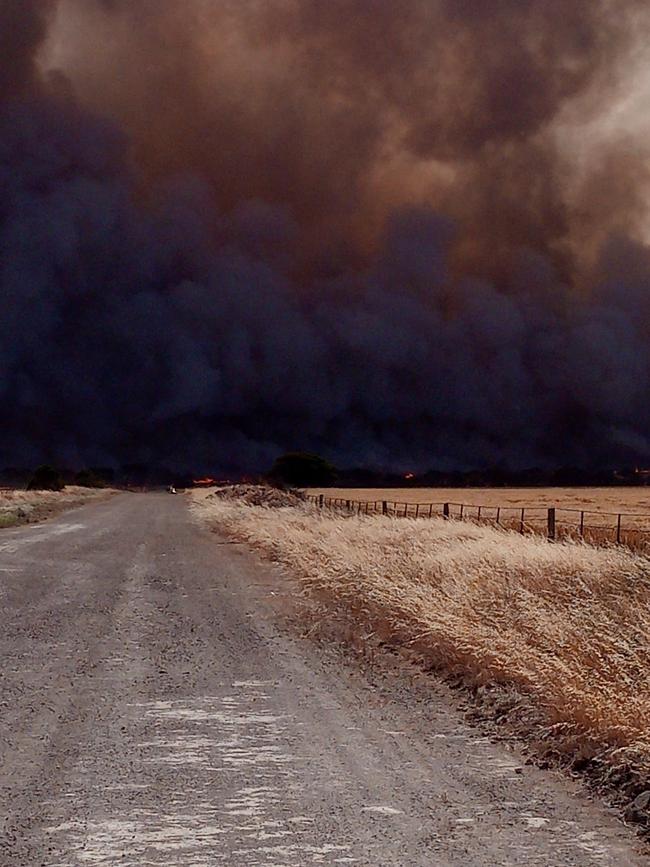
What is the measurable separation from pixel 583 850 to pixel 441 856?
0.79 m

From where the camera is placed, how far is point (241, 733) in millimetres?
7301

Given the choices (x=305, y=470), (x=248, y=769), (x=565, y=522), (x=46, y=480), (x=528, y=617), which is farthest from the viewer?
(x=305, y=470)

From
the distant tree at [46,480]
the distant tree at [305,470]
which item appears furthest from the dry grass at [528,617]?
the distant tree at [305,470]

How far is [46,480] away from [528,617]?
354 ft

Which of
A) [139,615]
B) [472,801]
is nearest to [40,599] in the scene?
[139,615]

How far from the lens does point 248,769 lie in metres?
6.28

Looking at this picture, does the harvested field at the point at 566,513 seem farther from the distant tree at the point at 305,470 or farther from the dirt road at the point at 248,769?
the distant tree at the point at 305,470

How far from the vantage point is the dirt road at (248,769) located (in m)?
4.86

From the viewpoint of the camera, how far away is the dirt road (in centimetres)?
486

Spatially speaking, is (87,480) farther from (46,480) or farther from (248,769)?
(248,769)

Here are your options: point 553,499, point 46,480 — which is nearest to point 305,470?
point 46,480

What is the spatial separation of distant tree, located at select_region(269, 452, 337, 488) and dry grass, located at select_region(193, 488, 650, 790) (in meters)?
117

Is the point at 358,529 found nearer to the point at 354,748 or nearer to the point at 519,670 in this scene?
the point at 519,670

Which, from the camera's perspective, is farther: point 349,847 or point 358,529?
point 358,529
